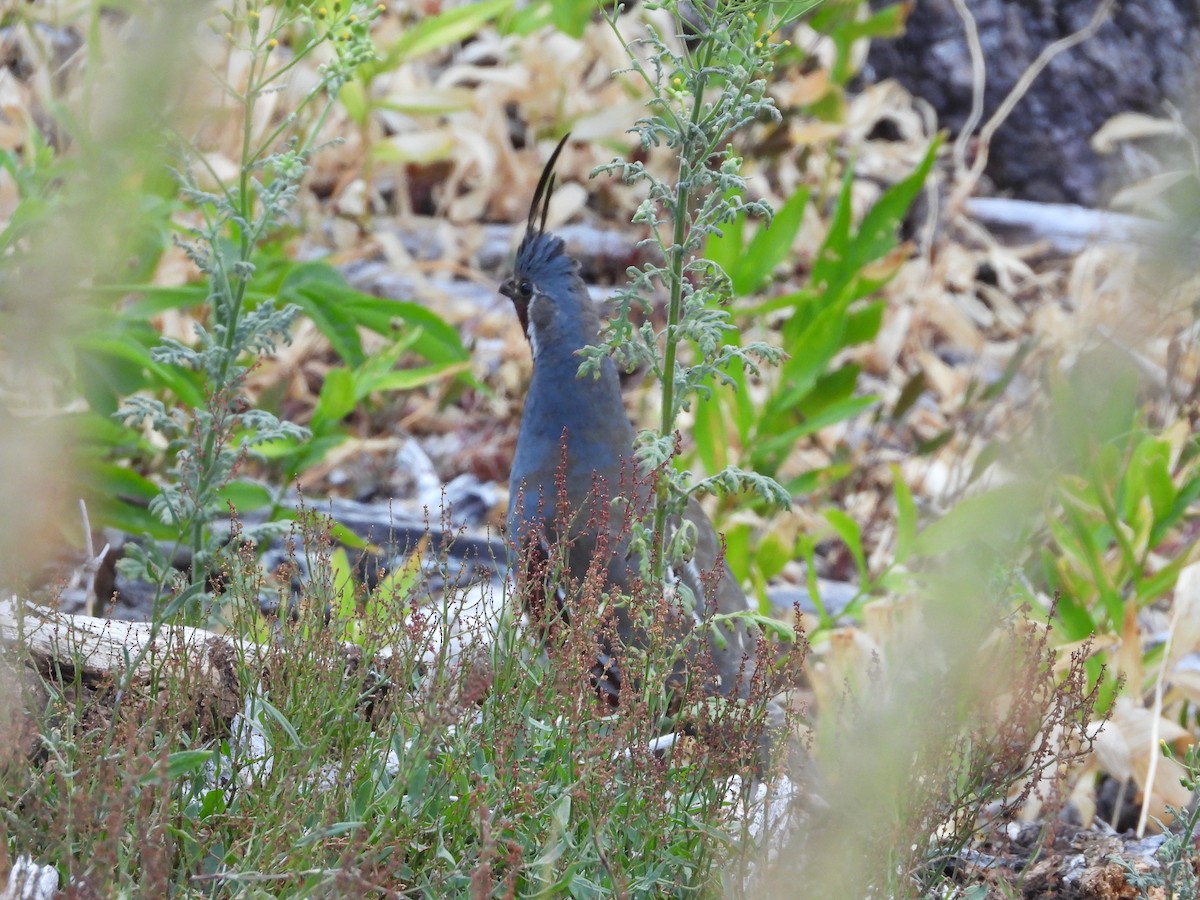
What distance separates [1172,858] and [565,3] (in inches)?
184

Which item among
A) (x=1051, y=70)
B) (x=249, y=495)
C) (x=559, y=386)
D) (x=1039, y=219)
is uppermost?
(x=1051, y=70)

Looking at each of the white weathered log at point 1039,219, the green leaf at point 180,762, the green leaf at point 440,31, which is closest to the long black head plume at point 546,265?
the green leaf at point 180,762

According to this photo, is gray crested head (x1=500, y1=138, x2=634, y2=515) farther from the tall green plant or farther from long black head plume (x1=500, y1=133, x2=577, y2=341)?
the tall green plant

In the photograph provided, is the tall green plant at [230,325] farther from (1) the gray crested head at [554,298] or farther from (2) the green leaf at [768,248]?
(2) the green leaf at [768,248]

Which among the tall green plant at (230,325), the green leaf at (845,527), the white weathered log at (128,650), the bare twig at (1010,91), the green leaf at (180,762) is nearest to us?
the green leaf at (180,762)

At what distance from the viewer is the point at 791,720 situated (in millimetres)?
2143

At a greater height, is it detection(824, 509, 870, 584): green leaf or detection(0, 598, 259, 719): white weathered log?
detection(0, 598, 259, 719): white weathered log

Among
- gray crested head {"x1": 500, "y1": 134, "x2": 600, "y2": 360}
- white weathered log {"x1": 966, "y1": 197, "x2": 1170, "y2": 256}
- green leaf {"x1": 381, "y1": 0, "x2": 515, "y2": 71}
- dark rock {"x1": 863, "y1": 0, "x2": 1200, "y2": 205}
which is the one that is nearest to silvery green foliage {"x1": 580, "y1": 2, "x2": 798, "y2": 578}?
gray crested head {"x1": 500, "y1": 134, "x2": 600, "y2": 360}

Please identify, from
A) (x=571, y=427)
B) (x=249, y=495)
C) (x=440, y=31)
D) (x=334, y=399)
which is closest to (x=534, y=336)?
(x=571, y=427)

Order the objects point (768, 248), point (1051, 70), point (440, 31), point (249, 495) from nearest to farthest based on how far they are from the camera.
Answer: point (249, 495), point (768, 248), point (440, 31), point (1051, 70)

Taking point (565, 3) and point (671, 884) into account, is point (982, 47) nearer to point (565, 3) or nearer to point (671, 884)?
point (565, 3)

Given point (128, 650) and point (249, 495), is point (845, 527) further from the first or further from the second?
point (128, 650)

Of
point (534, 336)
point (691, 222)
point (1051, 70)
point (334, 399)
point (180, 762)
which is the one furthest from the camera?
point (1051, 70)

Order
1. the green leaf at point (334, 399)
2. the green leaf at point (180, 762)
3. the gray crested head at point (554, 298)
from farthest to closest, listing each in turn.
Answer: the green leaf at point (334, 399) < the gray crested head at point (554, 298) < the green leaf at point (180, 762)
